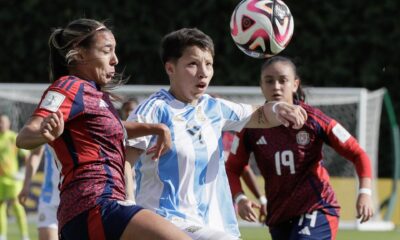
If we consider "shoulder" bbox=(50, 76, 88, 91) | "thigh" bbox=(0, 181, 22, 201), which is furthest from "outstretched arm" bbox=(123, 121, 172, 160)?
"thigh" bbox=(0, 181, 22, 201)

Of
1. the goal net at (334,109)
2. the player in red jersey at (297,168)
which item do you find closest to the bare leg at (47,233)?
the player in red jersey at (297,168)

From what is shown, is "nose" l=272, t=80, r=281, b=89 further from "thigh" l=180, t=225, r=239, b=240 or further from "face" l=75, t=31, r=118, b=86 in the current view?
"face" l=75, t=31, r=118, b=86

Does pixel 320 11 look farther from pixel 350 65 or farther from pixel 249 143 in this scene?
pixel 249 143

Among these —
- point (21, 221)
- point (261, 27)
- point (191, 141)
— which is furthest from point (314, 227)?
point (21, 221)

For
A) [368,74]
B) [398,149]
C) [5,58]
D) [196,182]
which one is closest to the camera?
[196,182]

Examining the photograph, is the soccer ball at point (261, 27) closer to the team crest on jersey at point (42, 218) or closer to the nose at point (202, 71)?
the nose at point (202, 71)

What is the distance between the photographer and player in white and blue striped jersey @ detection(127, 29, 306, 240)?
5520 mm

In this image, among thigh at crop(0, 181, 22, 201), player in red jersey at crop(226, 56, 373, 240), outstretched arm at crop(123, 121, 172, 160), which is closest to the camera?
outstretched arm at crop(123, 121, 172, 160)

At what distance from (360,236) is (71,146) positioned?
9.08 meters

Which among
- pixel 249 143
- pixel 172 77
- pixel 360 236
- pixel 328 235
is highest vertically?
pixel 172 77

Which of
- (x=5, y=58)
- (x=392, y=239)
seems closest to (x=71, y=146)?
(x=392, y=239)

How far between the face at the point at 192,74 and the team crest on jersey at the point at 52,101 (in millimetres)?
1177

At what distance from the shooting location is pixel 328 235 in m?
6.82

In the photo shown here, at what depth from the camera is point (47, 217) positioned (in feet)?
30.5
